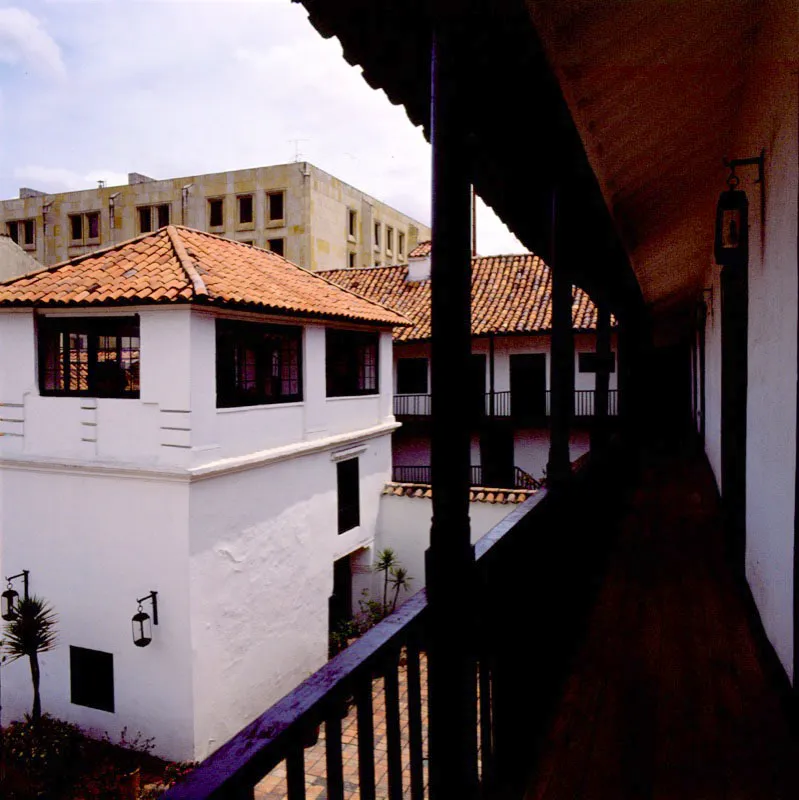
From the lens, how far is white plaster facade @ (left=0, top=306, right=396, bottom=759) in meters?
10.1

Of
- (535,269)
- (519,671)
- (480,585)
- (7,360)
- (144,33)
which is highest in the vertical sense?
(535,269)

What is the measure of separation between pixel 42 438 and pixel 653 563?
9562 mm

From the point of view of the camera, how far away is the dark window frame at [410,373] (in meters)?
21.2

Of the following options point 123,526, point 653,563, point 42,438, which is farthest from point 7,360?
point 653,563

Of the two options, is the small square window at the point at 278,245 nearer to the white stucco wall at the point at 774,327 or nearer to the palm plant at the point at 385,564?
the palm plant at the point at 385,564

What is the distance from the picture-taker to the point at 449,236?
6.26 feet

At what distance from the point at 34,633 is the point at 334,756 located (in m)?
10.9

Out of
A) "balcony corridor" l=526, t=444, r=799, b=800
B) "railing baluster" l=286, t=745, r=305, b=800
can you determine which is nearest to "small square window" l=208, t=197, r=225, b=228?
"balcony corridor" l=526, t=444, r=799, b=800

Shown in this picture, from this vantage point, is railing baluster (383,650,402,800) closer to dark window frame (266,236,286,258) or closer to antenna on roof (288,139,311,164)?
dark window frame (266,236,286,258)

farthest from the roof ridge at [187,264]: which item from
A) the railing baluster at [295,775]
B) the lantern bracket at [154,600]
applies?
the railing baluster at [295,775]

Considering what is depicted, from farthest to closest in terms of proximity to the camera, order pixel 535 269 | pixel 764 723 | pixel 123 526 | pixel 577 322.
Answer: pixel 535 269, pixel 577 322, pixel 123 526, pixel 764 723

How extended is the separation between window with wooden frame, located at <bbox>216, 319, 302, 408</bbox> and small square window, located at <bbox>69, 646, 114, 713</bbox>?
4425mm

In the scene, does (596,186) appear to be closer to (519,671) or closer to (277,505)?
(519,671)

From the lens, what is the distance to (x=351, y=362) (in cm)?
1500
